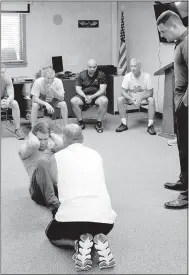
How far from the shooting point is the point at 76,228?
8.64 feet

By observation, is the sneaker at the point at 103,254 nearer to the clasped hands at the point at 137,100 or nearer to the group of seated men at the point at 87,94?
the group of seated men at the point at 87,94

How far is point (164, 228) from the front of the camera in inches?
124

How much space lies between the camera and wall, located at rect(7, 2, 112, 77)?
7812mm

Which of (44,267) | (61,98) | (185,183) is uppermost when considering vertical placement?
(61,98)

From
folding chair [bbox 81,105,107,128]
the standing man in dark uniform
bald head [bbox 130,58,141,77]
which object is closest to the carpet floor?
the standing man in dark uniform

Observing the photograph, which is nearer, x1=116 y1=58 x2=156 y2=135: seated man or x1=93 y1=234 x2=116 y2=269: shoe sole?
x1=93 y1=234 x2=116 y2=269: shoe sole

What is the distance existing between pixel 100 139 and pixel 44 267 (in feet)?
11.1

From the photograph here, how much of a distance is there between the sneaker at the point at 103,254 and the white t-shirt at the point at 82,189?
120 mm

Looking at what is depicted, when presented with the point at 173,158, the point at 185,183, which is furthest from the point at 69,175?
the point at 173,158

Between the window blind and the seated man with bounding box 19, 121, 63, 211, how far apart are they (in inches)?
174

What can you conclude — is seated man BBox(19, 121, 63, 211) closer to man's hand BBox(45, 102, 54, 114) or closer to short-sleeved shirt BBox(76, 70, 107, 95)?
man's hand BBox(45, 102, 54, 114)

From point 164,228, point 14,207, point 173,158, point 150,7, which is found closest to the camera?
point 164,228

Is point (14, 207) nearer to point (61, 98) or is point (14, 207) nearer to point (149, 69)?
point (61, 98)

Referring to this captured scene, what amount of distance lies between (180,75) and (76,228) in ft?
4.60
